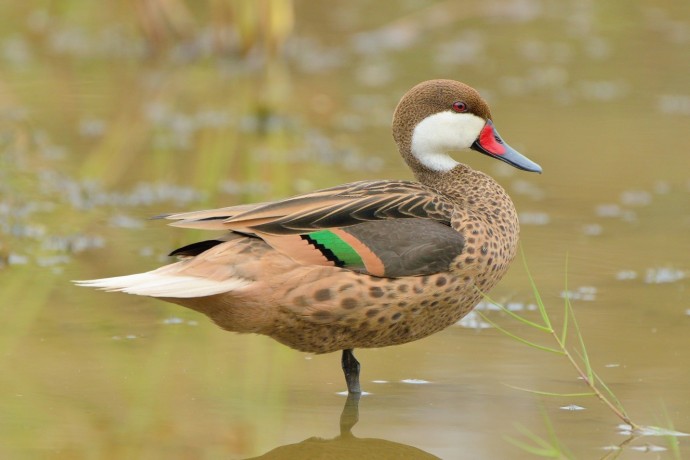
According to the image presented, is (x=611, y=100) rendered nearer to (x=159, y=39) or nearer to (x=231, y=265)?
(x=159, y=39)

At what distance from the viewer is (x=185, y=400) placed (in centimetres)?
462

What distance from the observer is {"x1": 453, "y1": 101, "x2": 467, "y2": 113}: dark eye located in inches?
212

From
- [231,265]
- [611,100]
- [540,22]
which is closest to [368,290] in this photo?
[231,265]

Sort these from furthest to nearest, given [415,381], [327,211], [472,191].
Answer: [472,191]
[415,381]
[327,211]

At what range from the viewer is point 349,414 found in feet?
15.0

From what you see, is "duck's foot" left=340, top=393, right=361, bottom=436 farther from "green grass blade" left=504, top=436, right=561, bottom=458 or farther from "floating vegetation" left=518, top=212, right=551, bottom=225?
"floating vegetation" left=518, top=212, right=551, bottom=225

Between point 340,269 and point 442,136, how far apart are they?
96cm

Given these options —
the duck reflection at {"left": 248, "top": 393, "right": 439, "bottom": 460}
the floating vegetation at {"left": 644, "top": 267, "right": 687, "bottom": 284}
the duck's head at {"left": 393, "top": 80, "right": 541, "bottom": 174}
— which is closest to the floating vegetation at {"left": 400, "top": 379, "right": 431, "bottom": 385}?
the duck reflection at {"left": 248, "top": 393, "right": 439, "bottom": 460}

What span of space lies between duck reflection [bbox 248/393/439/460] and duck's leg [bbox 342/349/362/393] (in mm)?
425

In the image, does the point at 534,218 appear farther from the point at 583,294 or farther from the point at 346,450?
the point at 346,450

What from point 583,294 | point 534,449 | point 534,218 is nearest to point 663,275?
point 583,294

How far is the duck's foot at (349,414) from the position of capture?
4426mm

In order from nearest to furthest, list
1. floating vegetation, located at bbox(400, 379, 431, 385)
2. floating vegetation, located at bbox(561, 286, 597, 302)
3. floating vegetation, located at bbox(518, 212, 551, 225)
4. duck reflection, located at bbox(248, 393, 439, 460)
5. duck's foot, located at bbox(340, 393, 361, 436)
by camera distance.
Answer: duck reflection, located at bbox(248, 393, 439, 460) → duck's foot, located at bbox(340, 393, 361, 436) → floating vegetation, located at bbox(400, 379, 431, 385) → floating vegetation, located at bbox(561, 286, 597, 302) → floating vegetation, located at bbox(518, 212, 551, 225)

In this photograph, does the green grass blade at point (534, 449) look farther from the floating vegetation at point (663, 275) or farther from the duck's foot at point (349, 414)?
the floating vegetation at point (663, 275)
